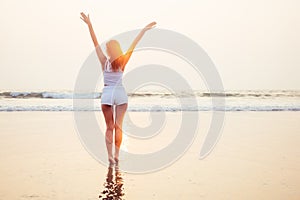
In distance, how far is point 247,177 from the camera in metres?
6.04

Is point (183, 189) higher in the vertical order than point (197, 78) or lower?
lower

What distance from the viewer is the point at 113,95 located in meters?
6.92

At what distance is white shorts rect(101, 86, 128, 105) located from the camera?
6.92m

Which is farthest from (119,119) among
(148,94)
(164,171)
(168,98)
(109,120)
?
(148,94)

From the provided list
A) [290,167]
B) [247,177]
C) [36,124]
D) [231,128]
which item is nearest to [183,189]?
[247,177]

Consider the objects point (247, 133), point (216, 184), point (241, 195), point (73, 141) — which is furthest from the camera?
point (247, 133)

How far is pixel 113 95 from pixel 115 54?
0.67 metres

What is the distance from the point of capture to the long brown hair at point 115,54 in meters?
6.91

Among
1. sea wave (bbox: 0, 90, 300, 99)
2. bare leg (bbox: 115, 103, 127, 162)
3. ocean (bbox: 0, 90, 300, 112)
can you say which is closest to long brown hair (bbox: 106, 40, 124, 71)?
bare leg (bbox: 115, 103, 127, 162)

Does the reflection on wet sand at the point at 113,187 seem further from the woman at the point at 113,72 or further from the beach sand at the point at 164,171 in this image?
the woman at the point at 113,72

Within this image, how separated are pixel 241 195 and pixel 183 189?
2.44ft

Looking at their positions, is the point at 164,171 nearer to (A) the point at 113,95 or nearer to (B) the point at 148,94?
(A) the point at 113,95

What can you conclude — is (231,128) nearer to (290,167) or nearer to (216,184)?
(290,167)

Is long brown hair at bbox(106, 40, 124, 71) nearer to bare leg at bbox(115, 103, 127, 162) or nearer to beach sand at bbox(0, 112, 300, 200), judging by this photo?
bare leg at bbox(115, 103, 127, 162)
